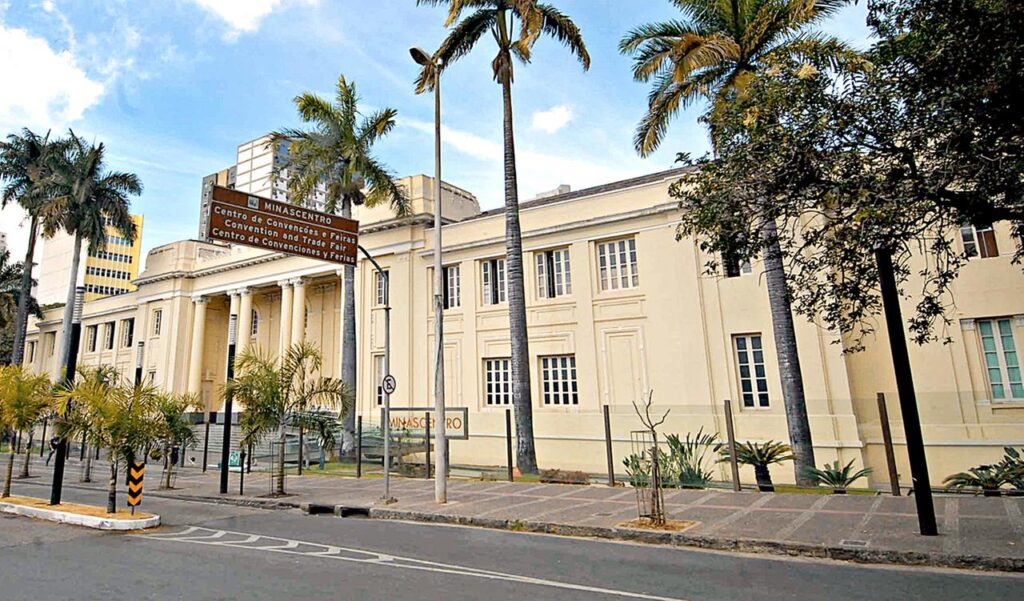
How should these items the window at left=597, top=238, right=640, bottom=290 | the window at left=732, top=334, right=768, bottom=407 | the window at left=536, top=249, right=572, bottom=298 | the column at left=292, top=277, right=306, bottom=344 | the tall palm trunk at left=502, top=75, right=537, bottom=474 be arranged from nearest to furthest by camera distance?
1. the tall palm trunk at left=502, top=75, right=537, bottom=474
2. the window at left=732, top=334, right=768, bottom=407
3. the window at left=597, top=238, right=640, bottom=290
4. the window at left=536, top=249, right=572, bottom=298
5. the column at left=292, top=277, right=306, bottom=344

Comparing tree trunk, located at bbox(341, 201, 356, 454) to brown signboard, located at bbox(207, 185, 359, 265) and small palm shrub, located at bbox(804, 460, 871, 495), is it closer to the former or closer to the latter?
brown signboard, located at bbox(207, 185, 359, 265)

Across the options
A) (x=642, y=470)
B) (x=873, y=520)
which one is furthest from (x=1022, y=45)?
(x=642, y=470)

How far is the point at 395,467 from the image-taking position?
18094mm

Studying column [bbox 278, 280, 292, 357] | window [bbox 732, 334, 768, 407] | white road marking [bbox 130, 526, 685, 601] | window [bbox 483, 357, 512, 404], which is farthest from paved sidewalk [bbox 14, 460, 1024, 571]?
column [bbox 278, 280, 292, 357]

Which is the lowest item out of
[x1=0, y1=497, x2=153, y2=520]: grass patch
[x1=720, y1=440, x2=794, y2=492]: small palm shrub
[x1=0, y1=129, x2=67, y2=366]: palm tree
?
[x1=0, y1=497, x2=153, y2=520]: grass patch

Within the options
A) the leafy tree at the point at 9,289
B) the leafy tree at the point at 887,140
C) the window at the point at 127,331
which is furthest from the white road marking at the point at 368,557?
the leafy tree at the point at 9,289

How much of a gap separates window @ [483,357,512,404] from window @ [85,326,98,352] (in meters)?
37.3

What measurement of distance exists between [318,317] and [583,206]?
18.3 m

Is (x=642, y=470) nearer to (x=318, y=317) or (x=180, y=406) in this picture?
(x=180, y=406)

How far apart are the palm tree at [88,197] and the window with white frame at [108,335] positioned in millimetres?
9125

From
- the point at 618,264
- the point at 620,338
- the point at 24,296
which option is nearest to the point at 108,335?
the point at 24,296

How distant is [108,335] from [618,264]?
134ft

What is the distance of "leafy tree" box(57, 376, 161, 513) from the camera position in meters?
10.8

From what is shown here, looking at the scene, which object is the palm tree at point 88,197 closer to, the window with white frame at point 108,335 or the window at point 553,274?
the window with white frame at point 108,335
